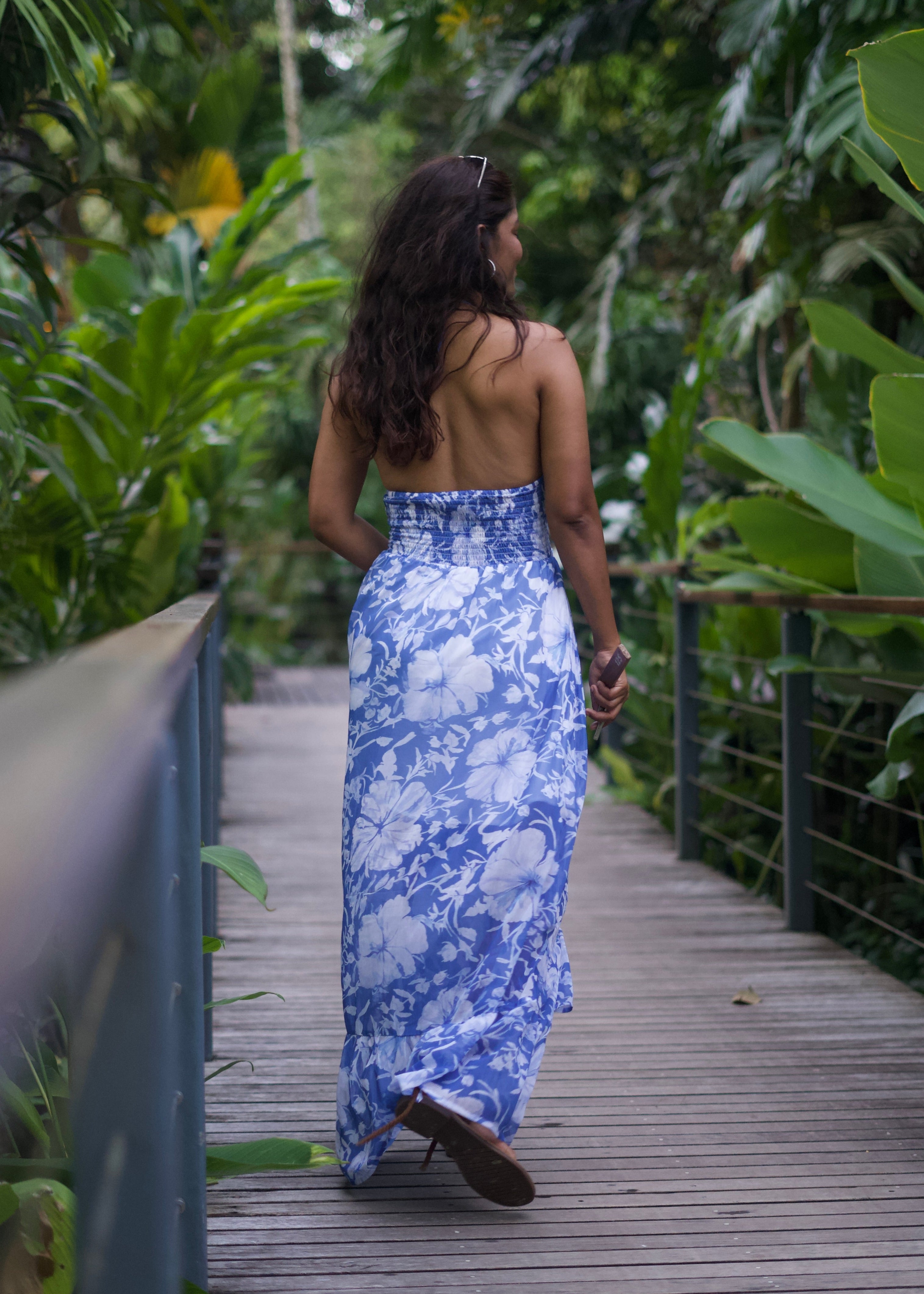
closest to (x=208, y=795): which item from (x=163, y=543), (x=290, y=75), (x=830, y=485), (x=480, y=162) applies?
(x=480, y=162)

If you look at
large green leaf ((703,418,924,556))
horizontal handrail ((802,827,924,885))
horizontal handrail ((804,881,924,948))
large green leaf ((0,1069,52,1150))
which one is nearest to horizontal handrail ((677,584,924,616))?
large green leaf ((703,418,924,556))

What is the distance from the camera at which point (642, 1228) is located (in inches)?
77.5

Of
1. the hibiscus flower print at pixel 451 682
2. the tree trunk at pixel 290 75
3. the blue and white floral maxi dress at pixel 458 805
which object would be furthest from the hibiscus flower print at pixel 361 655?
the tree trunk at pixel 290 75

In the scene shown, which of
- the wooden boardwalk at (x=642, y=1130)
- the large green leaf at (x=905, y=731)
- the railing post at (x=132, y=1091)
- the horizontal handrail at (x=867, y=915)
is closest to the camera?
the railing post at (x=132, y=1091)

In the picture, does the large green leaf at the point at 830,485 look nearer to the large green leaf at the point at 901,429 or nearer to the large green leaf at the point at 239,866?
the large green leaf at the point at 901,429

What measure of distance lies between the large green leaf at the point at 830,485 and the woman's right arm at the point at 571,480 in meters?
1.10

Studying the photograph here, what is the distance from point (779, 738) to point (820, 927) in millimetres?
902

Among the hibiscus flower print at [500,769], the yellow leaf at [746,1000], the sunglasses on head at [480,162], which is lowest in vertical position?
the yellow leaf at [746,1000]

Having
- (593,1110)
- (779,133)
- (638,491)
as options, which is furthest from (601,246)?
(593,1110)

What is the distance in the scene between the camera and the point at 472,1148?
1900 mm

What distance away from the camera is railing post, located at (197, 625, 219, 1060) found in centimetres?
244

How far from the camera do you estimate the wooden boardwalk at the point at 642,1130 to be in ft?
6.10

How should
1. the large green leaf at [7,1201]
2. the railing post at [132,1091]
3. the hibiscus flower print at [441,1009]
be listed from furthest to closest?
the hibiscus flower print at [441,1009]
the large green leaf at [7,1201]
the railing post at [132,1091]

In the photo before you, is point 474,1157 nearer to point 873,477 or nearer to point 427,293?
point 427,293
